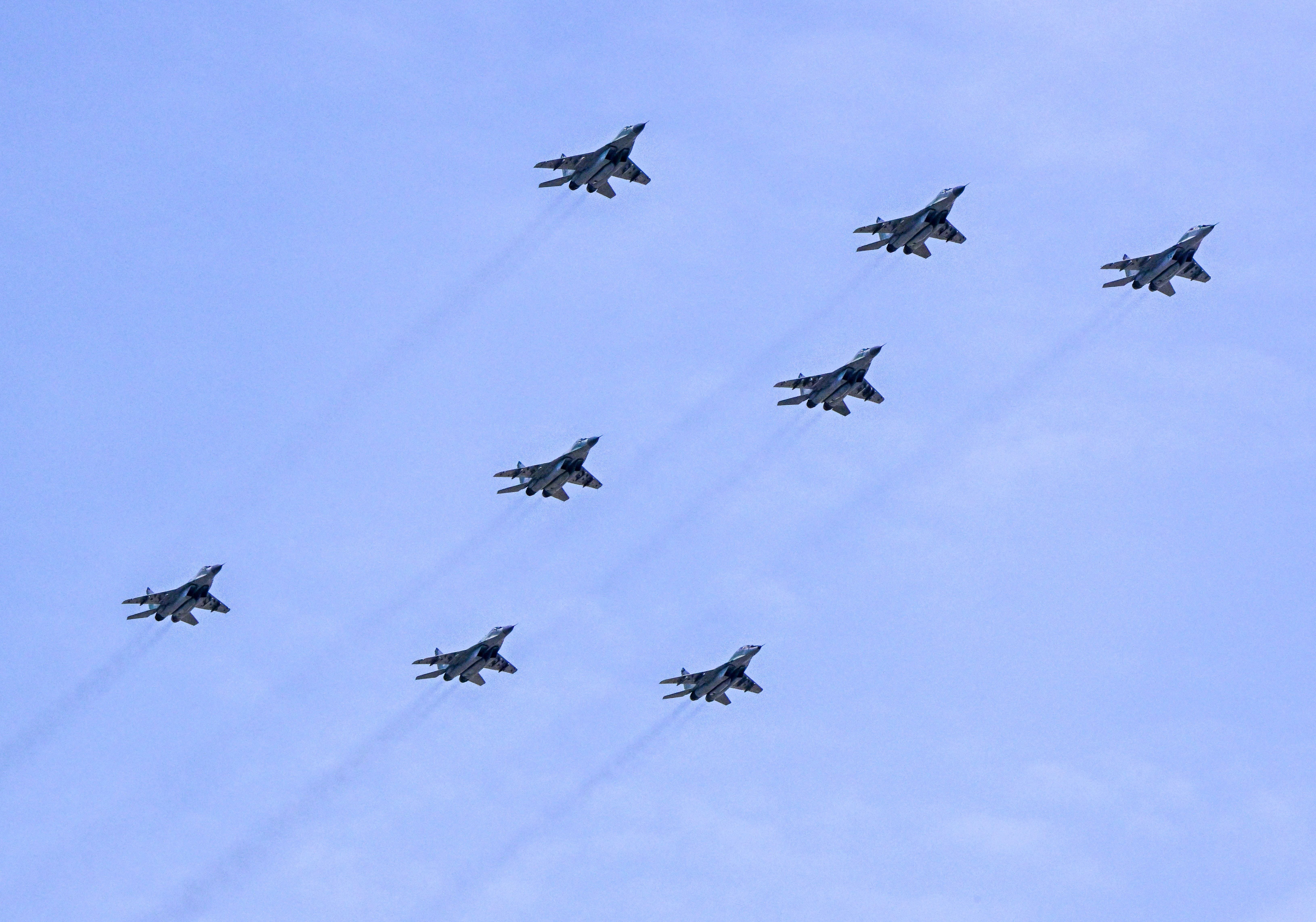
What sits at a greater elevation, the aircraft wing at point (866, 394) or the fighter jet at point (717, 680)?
the aircraft wing at point (866, 394)

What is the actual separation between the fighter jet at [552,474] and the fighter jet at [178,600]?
2018 centimetres

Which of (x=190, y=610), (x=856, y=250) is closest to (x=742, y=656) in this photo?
(x=856, y=250)

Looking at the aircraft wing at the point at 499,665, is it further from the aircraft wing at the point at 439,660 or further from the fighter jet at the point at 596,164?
the fighter jet at the point at 596,164

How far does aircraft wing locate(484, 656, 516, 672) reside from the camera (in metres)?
128

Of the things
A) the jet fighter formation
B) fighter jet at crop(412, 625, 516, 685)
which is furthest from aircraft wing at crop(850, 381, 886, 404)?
fighter jet at crop(412, 625, 516, 685)

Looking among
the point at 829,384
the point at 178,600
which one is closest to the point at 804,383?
the point at 829,384

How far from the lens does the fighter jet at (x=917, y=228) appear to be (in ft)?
411

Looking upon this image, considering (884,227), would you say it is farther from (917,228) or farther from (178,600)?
(178,600)

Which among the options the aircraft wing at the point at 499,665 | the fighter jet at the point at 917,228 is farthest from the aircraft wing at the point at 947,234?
the aircraft wing at the point at 499,665

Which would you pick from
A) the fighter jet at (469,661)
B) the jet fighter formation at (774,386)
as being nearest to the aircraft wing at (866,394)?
the jet fighter formation at (774,386)

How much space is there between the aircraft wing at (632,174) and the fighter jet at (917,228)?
14.1m

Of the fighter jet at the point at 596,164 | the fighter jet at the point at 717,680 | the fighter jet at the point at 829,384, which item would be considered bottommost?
the fighter jet at the point at 717,680

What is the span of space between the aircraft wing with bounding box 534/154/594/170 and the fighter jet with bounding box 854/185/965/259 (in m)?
18.1

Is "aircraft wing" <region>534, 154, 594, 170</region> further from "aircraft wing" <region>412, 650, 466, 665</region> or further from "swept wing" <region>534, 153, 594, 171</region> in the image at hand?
"aircraft wing" <region>412, 650, 466, 665</region>
